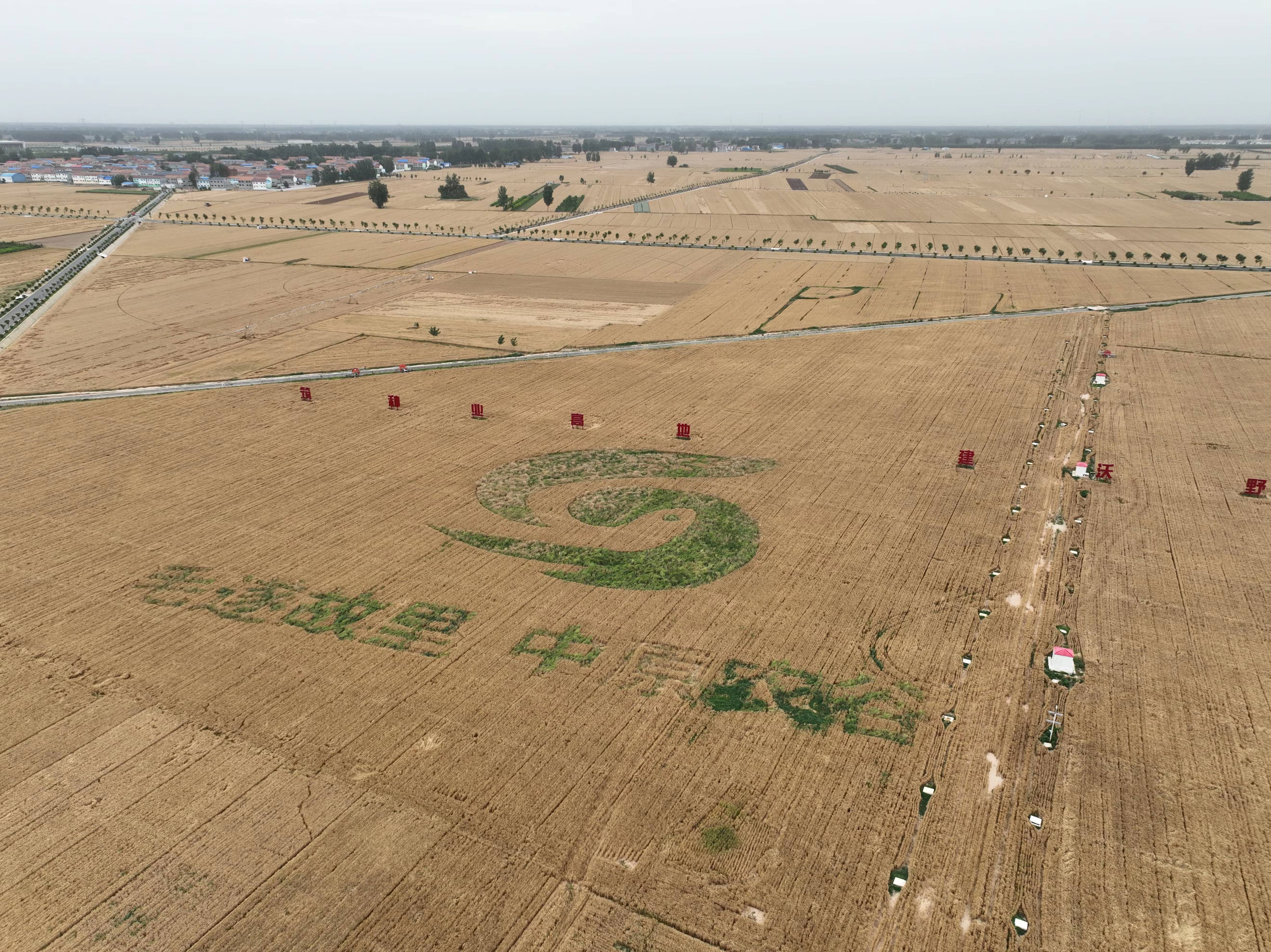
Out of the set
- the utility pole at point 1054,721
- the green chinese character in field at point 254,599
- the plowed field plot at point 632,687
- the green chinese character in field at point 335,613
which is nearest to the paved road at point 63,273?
the plowed field plot at point 632,687

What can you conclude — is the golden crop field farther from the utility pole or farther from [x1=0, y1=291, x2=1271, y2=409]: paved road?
[x1=0, y1=291, x2=1271, y2=409]: paved road

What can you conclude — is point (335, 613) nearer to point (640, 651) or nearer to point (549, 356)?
point (640, 651)

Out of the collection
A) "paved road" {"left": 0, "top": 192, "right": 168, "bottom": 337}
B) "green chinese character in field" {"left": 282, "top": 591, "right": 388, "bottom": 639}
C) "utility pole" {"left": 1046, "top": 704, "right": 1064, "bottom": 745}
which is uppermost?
"paved road" {"left": 0, "top": 192, "right": 168, "bottom": 337}

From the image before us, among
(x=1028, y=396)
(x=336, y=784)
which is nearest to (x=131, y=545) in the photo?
(x=336, y=784)

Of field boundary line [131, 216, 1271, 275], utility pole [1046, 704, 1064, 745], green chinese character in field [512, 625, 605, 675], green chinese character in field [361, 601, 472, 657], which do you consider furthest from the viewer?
field boundary line [131, 216, 1271, 275]

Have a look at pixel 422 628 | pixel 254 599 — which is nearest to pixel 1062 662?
pixel 422 628

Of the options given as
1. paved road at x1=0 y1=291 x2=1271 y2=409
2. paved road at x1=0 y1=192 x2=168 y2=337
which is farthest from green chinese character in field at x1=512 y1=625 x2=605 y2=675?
paved road at x1=0 y1=192 x2=168 y2=337

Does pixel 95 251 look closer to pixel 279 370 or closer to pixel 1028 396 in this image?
pixel 279 370
